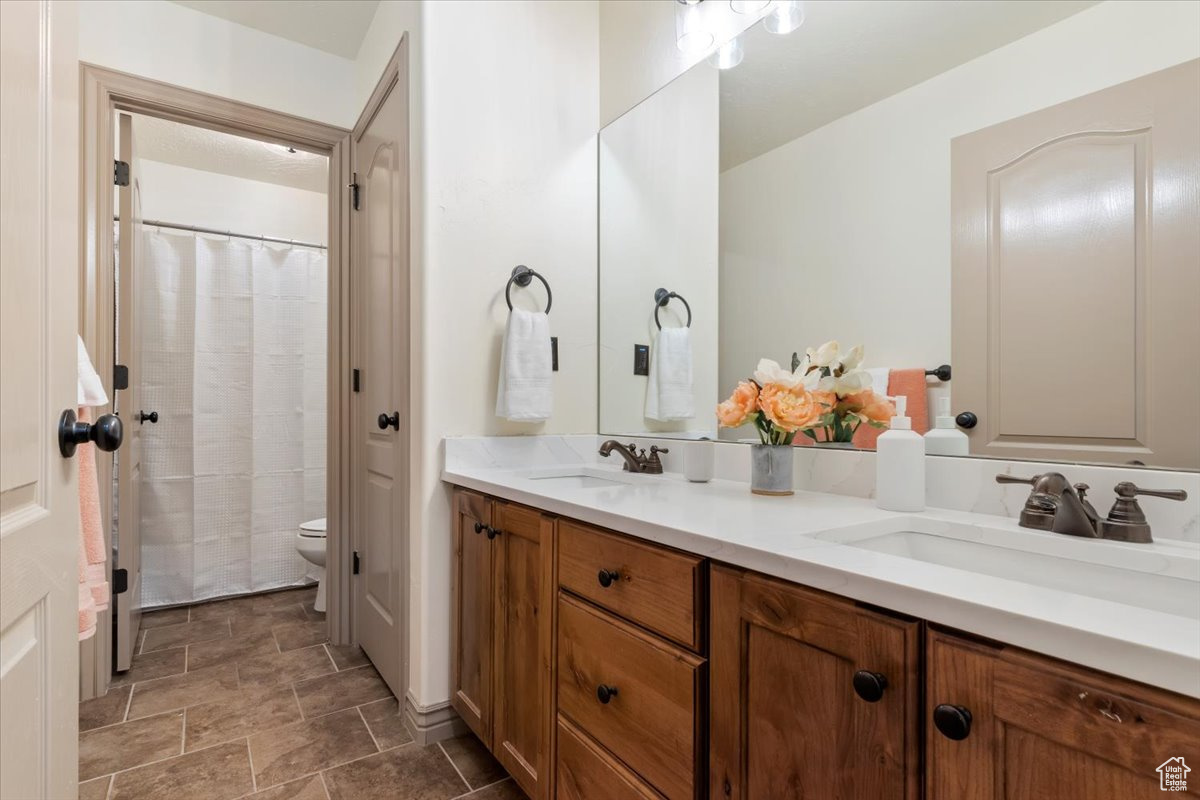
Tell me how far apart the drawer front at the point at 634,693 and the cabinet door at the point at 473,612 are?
1.25ft

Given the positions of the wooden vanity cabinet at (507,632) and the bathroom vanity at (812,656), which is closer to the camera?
the bathroom vanity at (812,656)

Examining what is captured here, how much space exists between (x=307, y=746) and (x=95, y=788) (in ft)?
1.63

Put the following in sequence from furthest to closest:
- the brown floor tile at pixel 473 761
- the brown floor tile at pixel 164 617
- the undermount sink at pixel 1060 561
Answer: the brown floor tile at pixel 164 617
the brown floor tile at pixel 473 761
the undermount sink at pixel 1060 561

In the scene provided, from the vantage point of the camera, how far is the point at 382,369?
2.10m

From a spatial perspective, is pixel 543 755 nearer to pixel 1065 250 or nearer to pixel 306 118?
pixel 1065 250

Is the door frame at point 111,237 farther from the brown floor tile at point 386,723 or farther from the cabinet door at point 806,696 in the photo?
the cabinet door at point 806,696

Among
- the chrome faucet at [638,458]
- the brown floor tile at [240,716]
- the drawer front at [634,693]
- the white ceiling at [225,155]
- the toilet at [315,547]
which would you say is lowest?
the brown floor tile at [240,716]

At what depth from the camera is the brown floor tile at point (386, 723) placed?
176 cm

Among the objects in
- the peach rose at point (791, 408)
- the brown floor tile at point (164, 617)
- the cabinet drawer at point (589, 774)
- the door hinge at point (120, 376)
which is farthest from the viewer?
the brown floor tile at point (164, 617)

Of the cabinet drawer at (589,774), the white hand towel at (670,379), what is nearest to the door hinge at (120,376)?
the white hand towel at (670,379)

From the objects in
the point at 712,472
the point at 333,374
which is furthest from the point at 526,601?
the point at 333,374

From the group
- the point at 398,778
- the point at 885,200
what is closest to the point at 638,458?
the point at 885,200

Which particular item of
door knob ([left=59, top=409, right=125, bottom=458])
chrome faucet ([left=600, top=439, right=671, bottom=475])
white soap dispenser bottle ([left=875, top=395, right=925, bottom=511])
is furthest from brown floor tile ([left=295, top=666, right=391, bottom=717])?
white soap dispenser bottle ([left=875, top=395, right=925, bottom=511])

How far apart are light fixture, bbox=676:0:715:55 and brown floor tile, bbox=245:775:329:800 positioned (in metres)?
2.31
